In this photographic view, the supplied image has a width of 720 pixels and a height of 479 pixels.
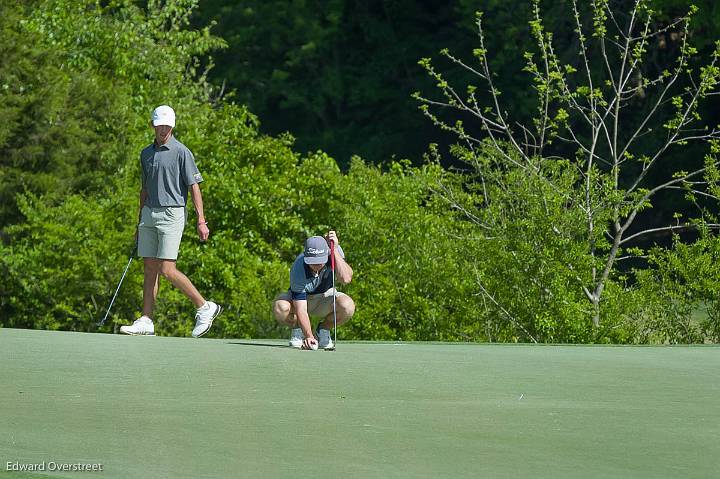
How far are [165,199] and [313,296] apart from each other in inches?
58.6

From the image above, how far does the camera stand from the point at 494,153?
18.6m

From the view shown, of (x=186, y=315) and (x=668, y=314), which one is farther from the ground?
(x=668, y=314)

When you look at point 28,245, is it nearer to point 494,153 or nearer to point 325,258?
point 494,153

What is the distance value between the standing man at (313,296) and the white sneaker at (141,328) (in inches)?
58.1

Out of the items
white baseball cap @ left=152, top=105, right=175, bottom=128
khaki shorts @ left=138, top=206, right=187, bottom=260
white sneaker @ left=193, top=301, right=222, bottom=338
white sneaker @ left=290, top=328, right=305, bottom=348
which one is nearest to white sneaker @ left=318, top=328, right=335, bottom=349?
white sneaker @ left=290, top=328, right=305, bottom=348

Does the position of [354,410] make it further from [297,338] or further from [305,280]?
[297,338]

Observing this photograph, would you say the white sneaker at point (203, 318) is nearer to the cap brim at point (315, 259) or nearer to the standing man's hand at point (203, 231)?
the standing man's hand at point (203, 231)

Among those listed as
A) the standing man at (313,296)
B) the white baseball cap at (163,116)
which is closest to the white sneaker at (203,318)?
the standing man at (313,296)

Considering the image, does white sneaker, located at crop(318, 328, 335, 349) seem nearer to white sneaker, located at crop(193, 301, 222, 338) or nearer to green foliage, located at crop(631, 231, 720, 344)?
white sneaker, located at crop(193, 301, 222, 338)

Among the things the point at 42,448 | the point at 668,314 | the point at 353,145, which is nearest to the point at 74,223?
the point at 668,314

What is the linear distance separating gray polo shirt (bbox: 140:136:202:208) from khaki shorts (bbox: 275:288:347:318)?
1.29 metres

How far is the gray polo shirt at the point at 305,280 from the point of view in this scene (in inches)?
459

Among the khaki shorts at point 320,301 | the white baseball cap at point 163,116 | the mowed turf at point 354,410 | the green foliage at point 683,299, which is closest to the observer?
the mowed turf at point 354,410

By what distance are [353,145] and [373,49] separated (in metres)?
4.53
